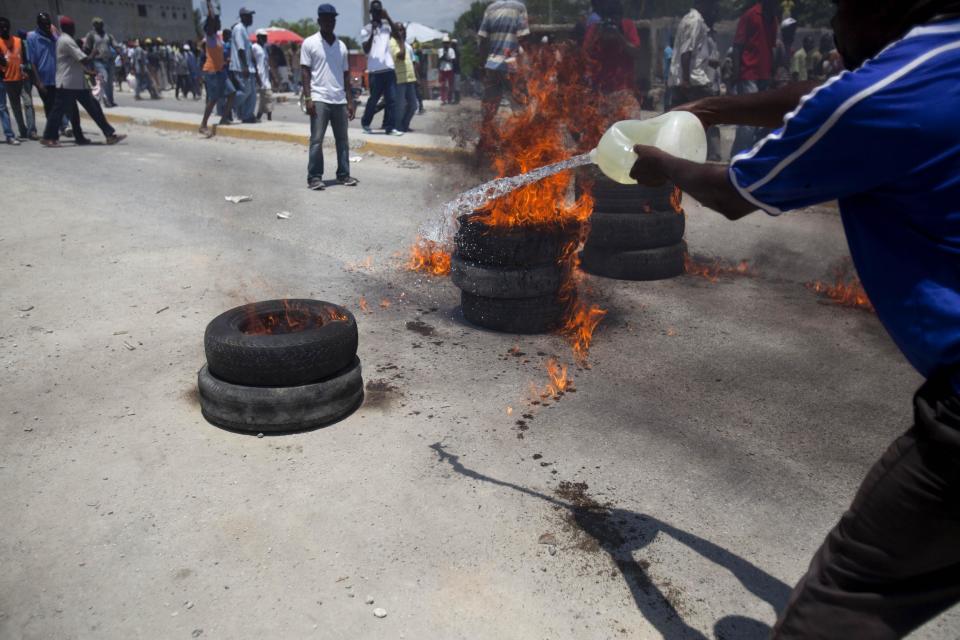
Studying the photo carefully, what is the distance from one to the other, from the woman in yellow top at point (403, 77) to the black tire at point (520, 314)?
9758 mm

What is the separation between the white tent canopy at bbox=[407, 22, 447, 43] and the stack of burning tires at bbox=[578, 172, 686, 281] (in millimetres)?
24152

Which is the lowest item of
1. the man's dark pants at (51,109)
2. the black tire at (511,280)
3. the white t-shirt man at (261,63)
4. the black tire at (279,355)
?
the black tire at (279,355)

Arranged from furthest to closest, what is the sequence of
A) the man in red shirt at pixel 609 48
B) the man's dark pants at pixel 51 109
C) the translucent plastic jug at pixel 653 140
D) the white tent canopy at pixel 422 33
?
the white tent canopy at pixel 422 33 → the man's dark pants at pixel 51 109 → the man in red shirt at pixel 609 48 → the translucent plastic jug at pixel 653 140

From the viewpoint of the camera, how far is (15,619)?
2.40m

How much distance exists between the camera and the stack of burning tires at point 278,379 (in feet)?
11.7

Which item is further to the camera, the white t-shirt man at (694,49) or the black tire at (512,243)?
the white t-shirt man at (694,49)

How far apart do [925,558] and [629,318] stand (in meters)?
3.84

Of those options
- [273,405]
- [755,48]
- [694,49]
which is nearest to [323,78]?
[694,49]

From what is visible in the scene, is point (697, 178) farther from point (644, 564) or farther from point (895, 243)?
point (644, 564)

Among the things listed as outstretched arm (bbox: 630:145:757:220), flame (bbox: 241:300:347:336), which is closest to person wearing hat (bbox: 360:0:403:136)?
flame (bbox: 241:300:347:336)

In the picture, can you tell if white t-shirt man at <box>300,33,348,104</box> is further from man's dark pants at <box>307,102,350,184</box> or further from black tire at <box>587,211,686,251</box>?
black tire at <box>587,211,686,251</box>

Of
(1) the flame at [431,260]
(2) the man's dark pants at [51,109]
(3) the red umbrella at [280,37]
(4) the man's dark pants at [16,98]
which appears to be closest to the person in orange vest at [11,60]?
(4) the man's dark pants at [16,98]

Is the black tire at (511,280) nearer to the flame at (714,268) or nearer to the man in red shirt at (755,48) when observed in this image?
the flame at (714,268)

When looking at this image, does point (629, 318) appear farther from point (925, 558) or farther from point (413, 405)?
point (925, 558)
